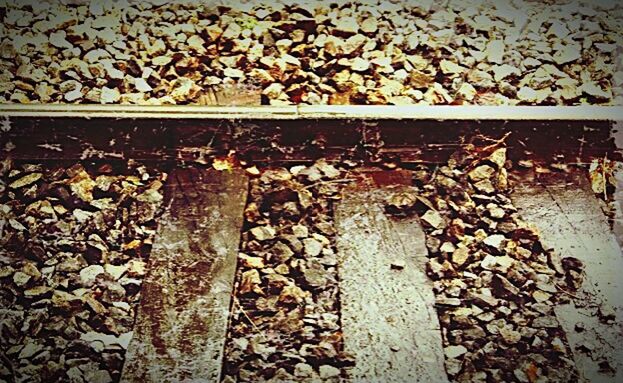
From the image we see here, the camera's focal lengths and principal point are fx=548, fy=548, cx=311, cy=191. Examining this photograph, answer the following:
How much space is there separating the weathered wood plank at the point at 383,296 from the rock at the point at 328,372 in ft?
0.20

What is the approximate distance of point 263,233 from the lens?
247 cm

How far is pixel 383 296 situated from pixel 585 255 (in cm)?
94

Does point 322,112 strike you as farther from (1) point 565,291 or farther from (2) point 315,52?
(1) point 565,291

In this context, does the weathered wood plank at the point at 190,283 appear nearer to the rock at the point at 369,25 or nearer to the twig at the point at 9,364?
the twig at the point at 9,364

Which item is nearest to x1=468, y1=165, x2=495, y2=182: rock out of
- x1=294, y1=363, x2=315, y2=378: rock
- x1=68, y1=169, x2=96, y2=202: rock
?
x1=294, y1=363, x2=315, y2=378: rock

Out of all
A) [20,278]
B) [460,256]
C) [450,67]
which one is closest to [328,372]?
[460,256]

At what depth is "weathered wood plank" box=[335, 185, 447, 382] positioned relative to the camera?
2.10m

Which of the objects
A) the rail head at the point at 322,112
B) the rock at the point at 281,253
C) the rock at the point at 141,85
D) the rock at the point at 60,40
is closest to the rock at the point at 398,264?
the rock at the point at 281,253

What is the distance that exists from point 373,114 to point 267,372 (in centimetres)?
127

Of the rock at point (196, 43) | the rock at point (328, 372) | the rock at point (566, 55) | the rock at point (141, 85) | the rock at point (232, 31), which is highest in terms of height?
the rock at point (232, 31)

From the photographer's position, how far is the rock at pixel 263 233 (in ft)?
8.06

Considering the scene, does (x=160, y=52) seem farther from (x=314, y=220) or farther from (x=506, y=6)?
(x=506, y=6)

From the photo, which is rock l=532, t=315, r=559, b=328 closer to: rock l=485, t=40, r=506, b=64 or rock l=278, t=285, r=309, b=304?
rock l=278, t=285, r=309, b=304

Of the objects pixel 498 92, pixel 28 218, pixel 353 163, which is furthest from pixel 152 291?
pixel 498 92
